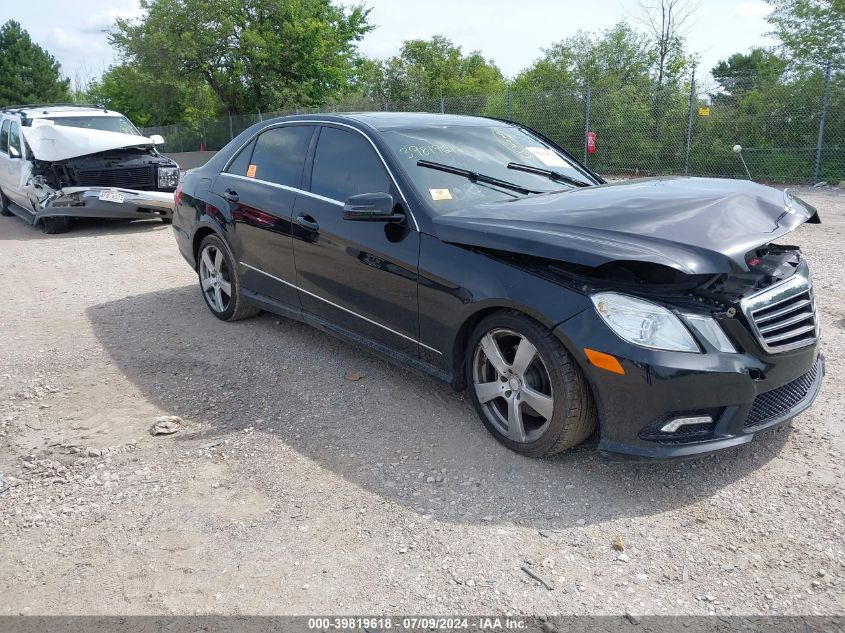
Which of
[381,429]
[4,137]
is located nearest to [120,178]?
[4,137]

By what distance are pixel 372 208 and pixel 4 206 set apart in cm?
1188

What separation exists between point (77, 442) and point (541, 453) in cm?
256

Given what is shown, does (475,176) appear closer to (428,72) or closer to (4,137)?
(4,137)

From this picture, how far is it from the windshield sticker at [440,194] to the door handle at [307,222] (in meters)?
0.88

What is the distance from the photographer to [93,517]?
10.5ft

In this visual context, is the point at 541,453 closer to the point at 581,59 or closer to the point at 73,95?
the point at 581,59

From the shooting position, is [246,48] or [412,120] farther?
[246,48]

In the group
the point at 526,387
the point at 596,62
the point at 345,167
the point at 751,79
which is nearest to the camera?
the point at 526,387

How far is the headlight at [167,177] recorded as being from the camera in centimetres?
1112

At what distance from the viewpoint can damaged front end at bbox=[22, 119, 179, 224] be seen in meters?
10.6

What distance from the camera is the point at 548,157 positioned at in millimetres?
4883

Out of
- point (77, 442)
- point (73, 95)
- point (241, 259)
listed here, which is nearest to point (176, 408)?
point (77, 442)

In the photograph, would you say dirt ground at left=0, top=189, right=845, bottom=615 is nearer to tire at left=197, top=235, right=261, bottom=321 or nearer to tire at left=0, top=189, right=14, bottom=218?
tire at left=197, top=235, right=261, bottom=321

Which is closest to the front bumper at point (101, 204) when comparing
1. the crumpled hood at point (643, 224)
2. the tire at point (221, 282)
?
the tire at point (221, 282)
